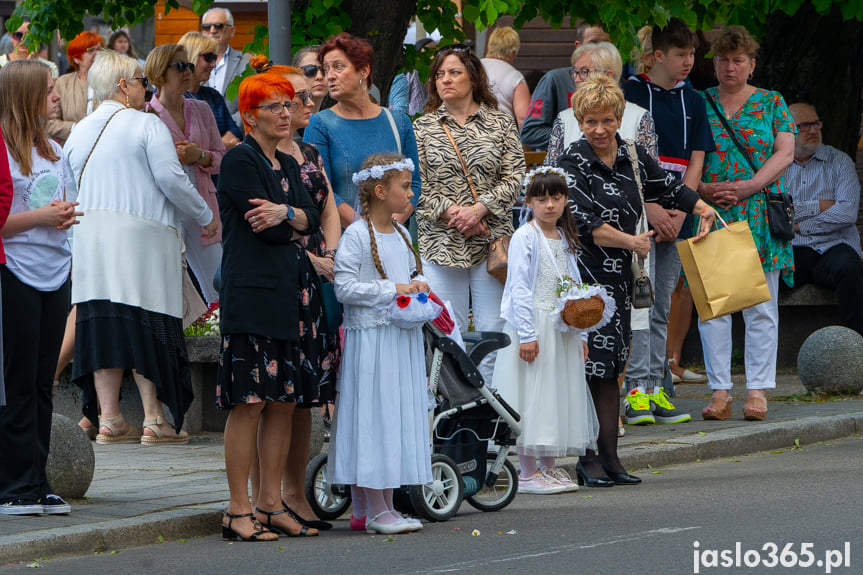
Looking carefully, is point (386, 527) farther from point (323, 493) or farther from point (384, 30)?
point (384, 30)

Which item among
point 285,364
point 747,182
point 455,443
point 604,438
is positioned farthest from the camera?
point 747,182

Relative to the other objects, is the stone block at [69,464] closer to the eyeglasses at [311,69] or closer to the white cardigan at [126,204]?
the white cardigan at [126,204]

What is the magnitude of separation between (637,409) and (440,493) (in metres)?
3.44

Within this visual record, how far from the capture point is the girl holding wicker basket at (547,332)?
8.12 meters

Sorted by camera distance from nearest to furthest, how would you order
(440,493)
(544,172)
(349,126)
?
(440,493) → (544,172) → (349,126)

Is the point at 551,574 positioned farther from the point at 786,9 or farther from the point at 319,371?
the point at 786,9

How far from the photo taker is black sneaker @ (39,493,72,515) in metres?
7.23


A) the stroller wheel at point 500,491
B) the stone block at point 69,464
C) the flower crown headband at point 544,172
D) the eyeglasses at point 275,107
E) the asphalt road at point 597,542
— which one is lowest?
the asphalt road at point 597,542

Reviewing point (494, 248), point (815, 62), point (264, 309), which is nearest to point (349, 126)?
point (494, 248)

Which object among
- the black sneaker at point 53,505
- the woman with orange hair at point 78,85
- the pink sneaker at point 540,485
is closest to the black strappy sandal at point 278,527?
the black sneaker at point 53,505

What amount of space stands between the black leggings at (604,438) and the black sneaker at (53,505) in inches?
113

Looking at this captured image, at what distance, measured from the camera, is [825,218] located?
14078mm

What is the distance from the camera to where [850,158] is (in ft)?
48.2

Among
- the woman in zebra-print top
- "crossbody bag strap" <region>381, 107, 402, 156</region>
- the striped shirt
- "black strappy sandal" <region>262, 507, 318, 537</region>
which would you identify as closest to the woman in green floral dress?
the woman in zebra-print top
